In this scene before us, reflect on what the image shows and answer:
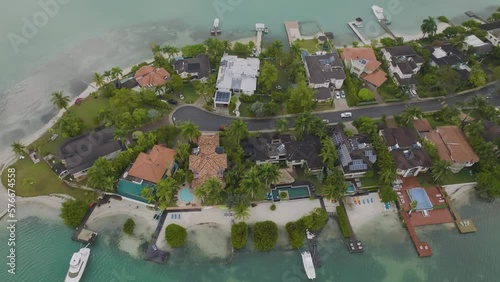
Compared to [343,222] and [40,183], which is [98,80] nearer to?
[40,183]

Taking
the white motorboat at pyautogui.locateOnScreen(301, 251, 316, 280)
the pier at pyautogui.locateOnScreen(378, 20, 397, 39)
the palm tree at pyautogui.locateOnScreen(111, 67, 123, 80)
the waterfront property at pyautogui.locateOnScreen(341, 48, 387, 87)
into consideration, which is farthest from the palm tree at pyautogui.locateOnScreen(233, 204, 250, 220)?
the pier at pyautogui.locateOnScreen(378, 20, 397, 39)

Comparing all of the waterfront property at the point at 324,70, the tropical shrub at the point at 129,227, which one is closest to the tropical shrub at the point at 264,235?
the tropical shrub at the point at 129,227

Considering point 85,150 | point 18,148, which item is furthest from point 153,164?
point 18,148

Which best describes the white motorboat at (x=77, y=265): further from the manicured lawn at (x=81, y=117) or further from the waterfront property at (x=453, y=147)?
the waterfront property at (x=453, y=147)

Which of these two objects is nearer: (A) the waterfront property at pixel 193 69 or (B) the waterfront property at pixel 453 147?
(B) the waterfront property at pixel 453 147

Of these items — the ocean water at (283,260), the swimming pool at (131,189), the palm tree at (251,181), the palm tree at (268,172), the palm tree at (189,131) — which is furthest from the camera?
the palm tree at (189,131)

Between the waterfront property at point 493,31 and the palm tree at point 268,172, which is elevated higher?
the waterfront property at point 493,31

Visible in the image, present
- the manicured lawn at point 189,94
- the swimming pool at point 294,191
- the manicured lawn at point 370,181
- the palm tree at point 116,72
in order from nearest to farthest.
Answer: the swimming pool at point 294,191 → the manicured lawn at point 370,181 → the manicured lawn at point 189,94 → the palm tree at point 116,72
